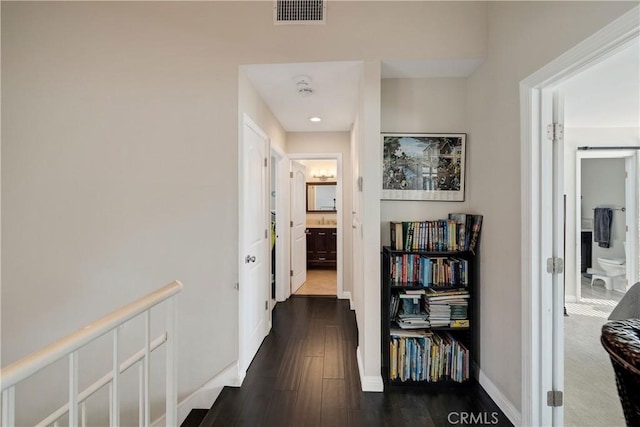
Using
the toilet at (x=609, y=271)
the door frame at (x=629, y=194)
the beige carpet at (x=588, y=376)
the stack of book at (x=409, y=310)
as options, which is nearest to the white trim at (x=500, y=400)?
the beige carpet at (x=588, y=376)

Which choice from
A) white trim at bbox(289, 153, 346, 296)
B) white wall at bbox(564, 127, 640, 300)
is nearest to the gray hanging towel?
white wall at bbox(564, 127, 640, 300)

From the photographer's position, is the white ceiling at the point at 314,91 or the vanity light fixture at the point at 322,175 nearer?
the white ceiling at the point at 314,91

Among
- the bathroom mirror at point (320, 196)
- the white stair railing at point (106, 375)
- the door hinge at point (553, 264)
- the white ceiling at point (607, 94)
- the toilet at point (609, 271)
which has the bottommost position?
the toilet at point (609, 271)

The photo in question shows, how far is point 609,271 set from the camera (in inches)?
161

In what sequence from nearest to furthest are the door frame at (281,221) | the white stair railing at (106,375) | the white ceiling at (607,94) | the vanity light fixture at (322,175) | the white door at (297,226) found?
1. the white stair railing at (106,375)
2. the white ceiling at (607,94)
3. the door frame at (281,221)
4. the white door at (297,226)
5. the vanity light fixture at (322,175)

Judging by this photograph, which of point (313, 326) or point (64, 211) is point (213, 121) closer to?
point (64, 211)

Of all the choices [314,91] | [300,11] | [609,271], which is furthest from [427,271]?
[609,271]

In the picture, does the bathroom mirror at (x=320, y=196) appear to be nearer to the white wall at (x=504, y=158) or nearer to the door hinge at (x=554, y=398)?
the white wall at (x=504, y=158)

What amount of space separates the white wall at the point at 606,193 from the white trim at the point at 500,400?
412cm

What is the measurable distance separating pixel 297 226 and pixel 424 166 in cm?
248

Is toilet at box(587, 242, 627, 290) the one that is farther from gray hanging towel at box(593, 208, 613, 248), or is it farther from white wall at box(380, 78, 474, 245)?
white wall at box(380, 78, 474, 245)

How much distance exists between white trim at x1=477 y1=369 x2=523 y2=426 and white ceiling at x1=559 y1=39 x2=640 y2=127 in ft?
6.30

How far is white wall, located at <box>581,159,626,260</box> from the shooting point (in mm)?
4227

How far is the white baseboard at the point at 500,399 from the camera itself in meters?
1.66
